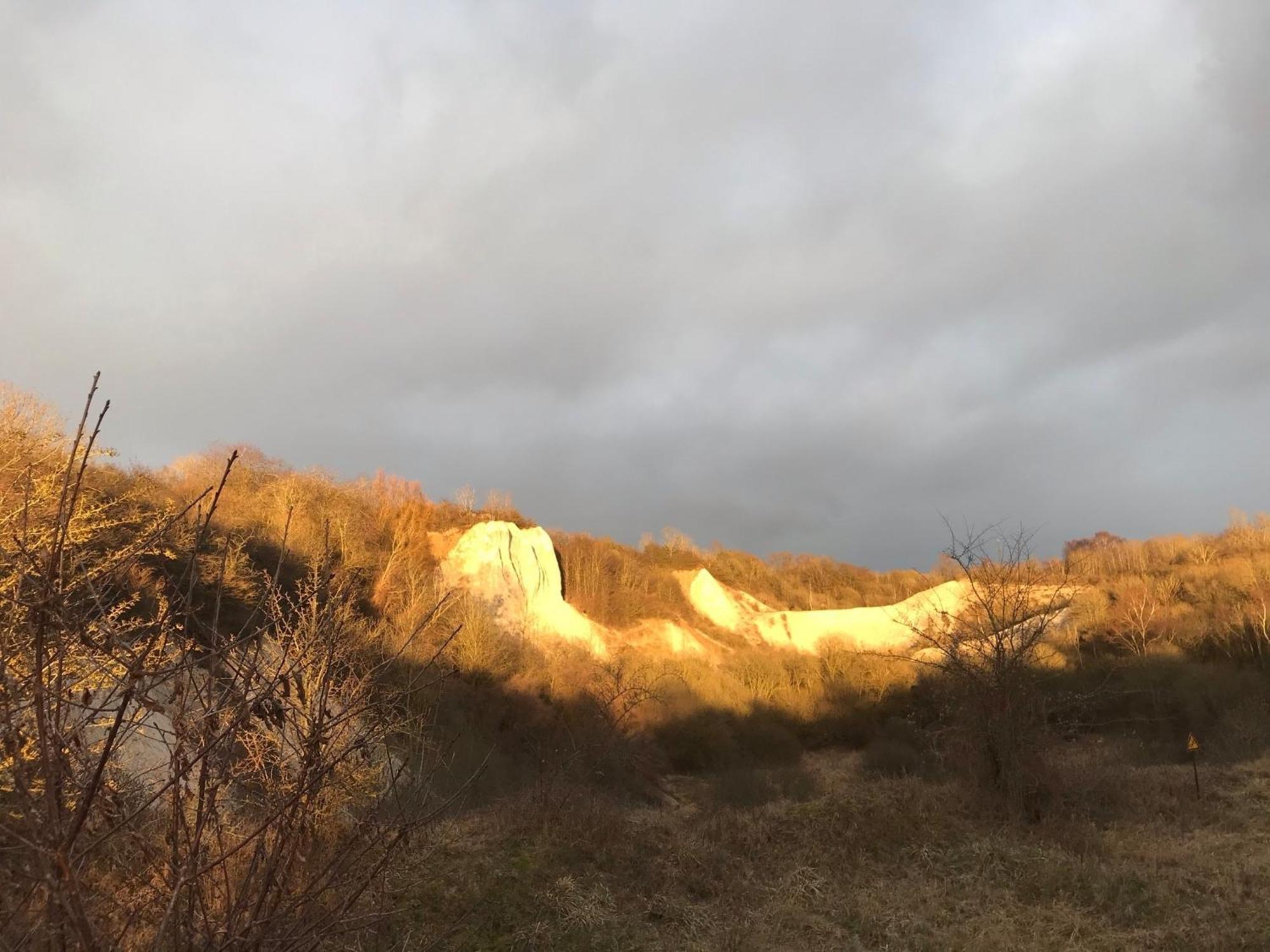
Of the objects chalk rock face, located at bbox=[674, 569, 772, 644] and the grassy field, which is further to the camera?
chalk rock face, located at bbox=[674, 569, 772, 644]

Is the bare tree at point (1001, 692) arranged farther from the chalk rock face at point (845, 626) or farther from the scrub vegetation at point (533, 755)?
the chalk rock face at point (845, 626)

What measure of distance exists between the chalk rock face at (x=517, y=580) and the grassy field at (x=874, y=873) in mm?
13423

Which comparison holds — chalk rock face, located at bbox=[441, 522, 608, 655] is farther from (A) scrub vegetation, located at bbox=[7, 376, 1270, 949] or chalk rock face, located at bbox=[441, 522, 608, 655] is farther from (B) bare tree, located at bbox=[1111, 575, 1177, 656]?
(B) bare tree, located at bbox=[1111, 575, 1177, 656]

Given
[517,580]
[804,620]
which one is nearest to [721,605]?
[804,620]

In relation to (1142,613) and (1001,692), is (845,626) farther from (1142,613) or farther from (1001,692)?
(1001,692)

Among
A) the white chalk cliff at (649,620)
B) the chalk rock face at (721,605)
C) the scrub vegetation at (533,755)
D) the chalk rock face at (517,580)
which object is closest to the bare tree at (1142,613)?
the scrub vegetation at (533,755)

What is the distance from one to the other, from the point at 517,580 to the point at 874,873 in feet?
62.9

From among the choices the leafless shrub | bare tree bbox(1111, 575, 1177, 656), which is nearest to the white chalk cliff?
bare tree bbox(1111, 575, 1177, 656)

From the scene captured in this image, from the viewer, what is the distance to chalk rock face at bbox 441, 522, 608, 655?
2603cm

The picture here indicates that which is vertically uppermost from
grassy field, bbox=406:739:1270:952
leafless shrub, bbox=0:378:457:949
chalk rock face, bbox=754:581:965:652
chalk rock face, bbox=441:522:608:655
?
chalk rock face, bbox=441:522:608:655

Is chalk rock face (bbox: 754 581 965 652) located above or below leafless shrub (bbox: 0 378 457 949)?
below

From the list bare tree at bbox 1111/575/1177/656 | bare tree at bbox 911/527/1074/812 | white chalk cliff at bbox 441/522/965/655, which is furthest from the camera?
white chalk cliff at bbox 441/522/965/655

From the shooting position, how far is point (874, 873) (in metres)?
9.98

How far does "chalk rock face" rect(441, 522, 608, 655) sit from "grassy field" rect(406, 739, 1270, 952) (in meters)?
13.4
